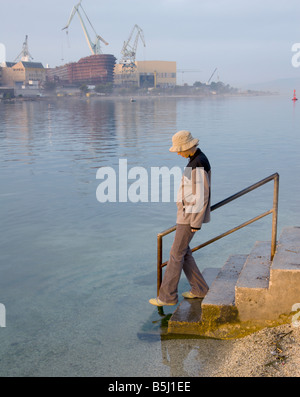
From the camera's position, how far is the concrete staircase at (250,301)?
511 centimetres

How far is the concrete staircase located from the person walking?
452mm

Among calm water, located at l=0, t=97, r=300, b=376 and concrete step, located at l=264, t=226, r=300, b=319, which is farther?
calm water, located at l=0, t=97, r=300, b=376

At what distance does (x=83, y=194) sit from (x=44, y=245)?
5246mm

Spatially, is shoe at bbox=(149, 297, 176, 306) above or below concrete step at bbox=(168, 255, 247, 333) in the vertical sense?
below

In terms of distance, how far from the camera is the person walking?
5430mm

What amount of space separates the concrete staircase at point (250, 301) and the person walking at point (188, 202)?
452mm

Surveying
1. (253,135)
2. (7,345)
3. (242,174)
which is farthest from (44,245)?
(253,135)

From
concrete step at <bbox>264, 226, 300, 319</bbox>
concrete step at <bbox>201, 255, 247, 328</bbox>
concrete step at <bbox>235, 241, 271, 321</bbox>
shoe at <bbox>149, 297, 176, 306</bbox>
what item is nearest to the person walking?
shoe at <bbox>149, 297, 176, 306</bbox>

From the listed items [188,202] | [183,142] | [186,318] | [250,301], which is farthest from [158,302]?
[183,142]

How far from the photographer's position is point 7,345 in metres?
5.81

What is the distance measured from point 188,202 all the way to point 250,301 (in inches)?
50.3

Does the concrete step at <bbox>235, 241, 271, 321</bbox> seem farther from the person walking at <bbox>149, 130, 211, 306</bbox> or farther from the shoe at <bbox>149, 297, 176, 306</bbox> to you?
the shoe at <bbox>149, 297, 176, 306</bbox>

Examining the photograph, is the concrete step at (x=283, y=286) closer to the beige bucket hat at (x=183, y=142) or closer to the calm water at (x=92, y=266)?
the calm water at (x=92, y=266)

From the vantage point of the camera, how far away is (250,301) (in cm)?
529
